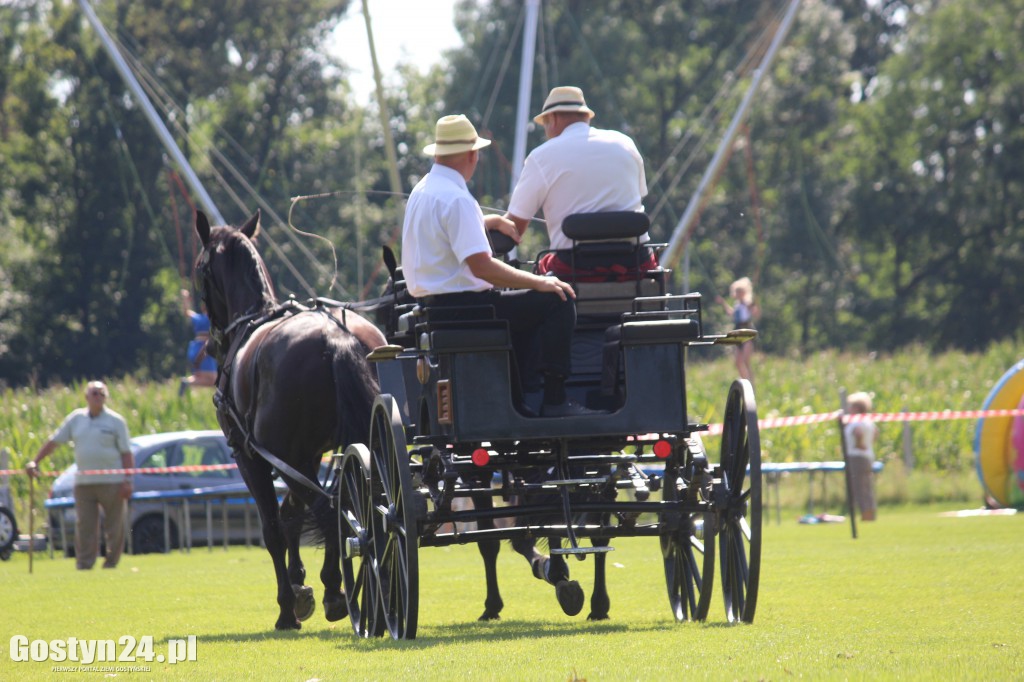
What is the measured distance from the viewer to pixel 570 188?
824cm

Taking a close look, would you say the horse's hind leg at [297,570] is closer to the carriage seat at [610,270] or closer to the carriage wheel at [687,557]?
the carriage wheel at [687,557]

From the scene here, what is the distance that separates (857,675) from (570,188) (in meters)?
3.22

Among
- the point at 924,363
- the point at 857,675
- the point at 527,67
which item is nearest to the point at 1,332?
the point at 527,67

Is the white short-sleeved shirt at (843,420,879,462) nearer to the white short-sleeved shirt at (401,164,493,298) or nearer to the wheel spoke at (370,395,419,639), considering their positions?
the wheel spoke at (370,395,419,639)

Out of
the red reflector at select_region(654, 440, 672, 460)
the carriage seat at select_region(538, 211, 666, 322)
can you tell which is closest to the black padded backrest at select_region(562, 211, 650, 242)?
the carriage seat at select_region(538, 211, 666, 322)

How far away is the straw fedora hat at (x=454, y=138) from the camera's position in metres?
7.84

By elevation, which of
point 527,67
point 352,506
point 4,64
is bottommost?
point 352,506

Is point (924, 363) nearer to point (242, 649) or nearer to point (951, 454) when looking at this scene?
point (951, 454)

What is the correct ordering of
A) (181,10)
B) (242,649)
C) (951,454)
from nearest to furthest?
(242,649) → (951,454) → (181,10)

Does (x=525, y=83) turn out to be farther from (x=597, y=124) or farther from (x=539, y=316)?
(x=539, y=316)

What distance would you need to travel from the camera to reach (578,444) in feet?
26.8

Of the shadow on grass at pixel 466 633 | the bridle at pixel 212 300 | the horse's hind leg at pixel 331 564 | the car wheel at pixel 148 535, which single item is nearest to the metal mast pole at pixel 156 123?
the car wheel at pixel 148 535

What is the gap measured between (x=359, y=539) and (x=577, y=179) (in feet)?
6.83

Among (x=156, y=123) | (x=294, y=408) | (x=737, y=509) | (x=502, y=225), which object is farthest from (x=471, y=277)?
(x=156, y=123)
